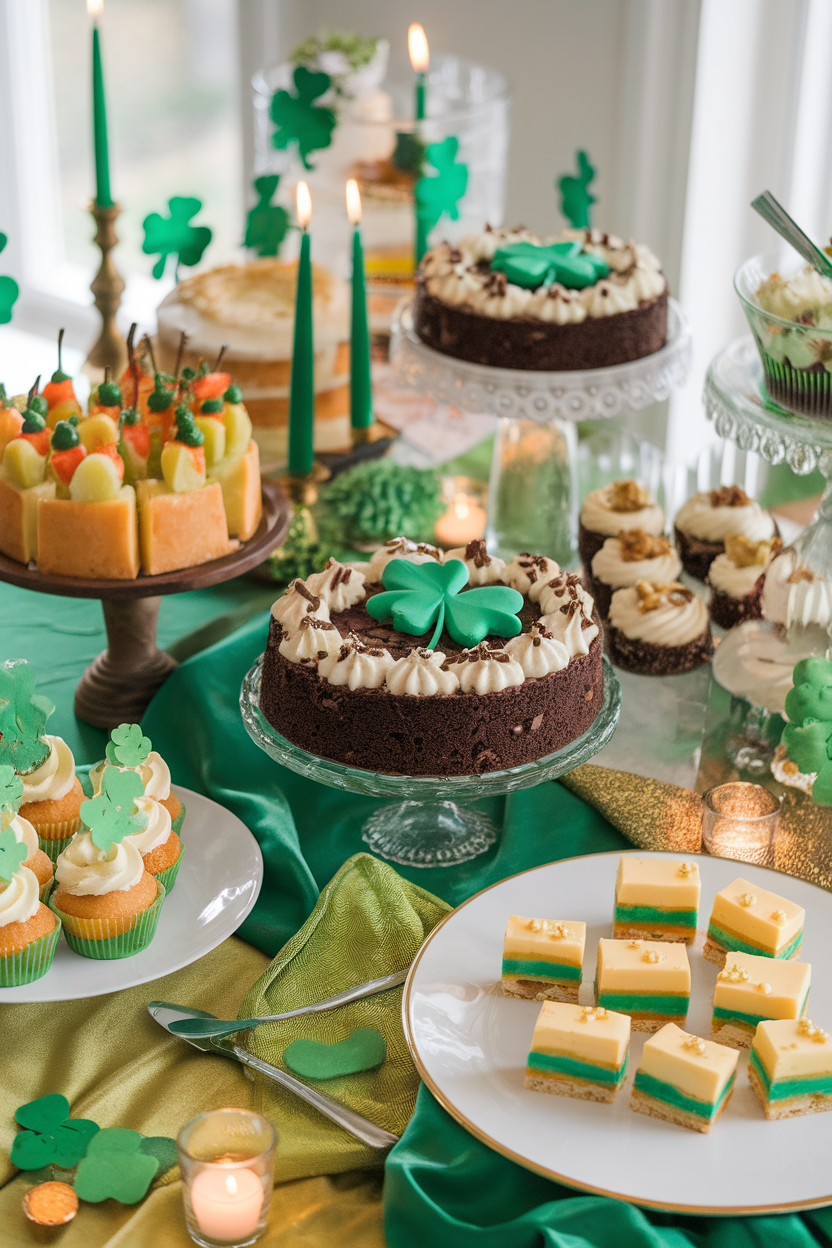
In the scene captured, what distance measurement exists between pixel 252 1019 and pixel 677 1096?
395mm

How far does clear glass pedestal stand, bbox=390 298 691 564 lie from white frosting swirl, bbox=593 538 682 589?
0.64 feet

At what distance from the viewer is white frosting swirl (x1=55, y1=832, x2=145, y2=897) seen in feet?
4.24

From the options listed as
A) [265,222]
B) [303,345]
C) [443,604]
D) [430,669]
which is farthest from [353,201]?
[430,669]

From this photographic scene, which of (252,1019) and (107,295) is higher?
(107,295)

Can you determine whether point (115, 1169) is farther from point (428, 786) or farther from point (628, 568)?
point (628, 568)

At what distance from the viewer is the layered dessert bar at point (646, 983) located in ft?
3.95

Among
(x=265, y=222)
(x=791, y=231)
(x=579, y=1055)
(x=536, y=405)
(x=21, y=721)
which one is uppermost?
(x=791, y=231)

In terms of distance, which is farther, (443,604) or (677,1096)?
(443,604)

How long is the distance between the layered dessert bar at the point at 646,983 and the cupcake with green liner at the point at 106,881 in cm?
44

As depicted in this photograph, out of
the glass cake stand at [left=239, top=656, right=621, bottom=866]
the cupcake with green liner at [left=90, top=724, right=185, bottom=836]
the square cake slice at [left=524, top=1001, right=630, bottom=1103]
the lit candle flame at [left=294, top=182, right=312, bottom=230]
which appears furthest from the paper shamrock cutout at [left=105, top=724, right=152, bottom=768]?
the lit candle flame at [left=294, top=182, right=312, bottom=230]

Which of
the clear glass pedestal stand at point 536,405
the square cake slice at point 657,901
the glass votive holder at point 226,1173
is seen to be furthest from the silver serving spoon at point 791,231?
the glass votive holder at point 226,1173

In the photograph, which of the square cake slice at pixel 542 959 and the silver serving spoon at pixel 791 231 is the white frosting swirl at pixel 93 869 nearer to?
the square cake slice at pixel 542 959

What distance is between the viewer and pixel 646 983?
3.96 feet

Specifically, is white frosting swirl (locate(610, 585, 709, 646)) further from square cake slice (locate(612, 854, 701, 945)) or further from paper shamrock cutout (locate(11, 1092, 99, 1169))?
paper shamrock cutout (locate(11, 1092, 99, 1169))
